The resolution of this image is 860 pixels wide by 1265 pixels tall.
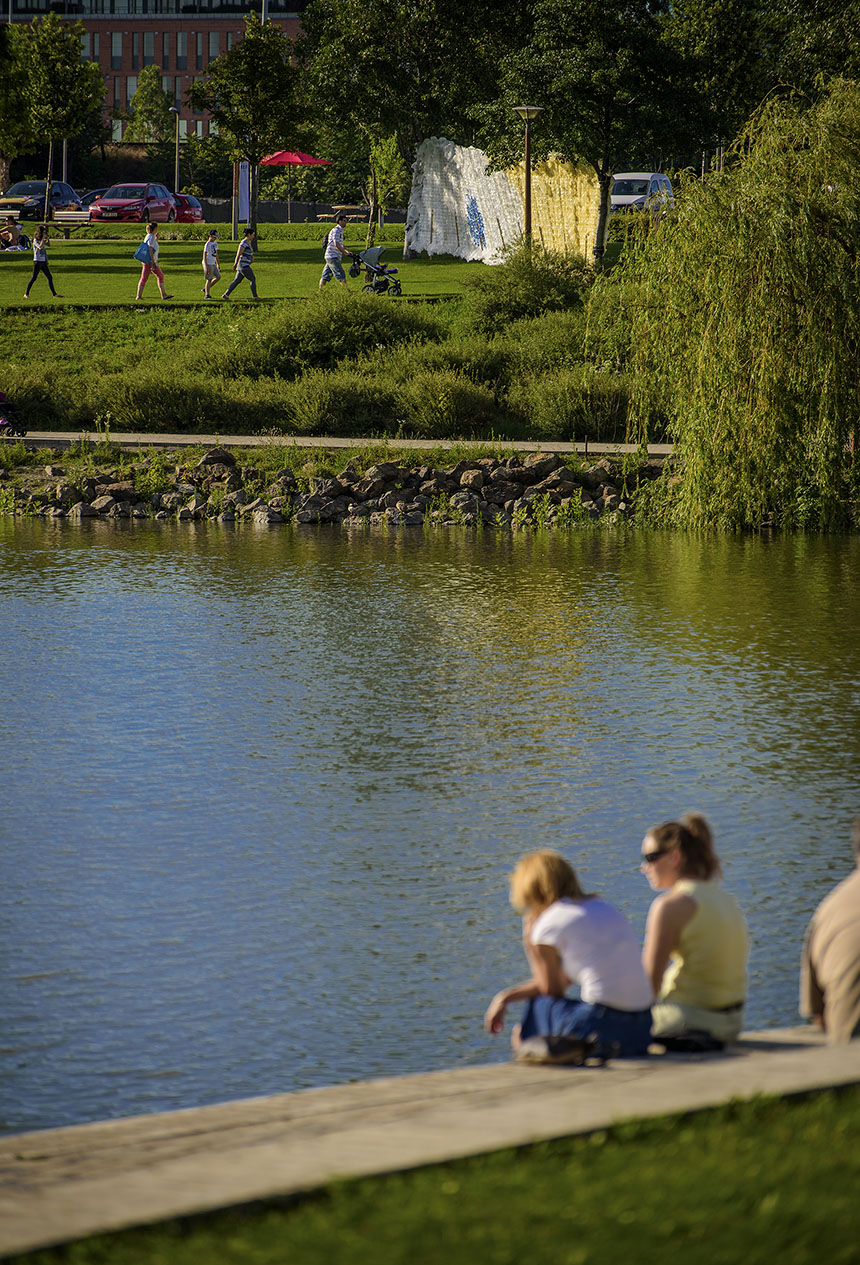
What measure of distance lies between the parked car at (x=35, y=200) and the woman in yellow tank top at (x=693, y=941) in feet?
183

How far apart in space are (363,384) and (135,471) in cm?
517

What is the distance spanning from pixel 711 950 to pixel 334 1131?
180cm

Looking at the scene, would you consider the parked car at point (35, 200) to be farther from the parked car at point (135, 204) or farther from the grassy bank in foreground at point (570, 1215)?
the grassy bank in foreground at point (570, 1215)

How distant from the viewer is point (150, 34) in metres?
131

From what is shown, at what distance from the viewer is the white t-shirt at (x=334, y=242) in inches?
1539

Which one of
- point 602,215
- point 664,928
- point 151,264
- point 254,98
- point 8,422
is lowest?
point 664,928

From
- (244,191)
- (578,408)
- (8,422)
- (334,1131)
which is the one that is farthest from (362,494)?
(244,191)

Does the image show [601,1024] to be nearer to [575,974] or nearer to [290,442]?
[575,974]

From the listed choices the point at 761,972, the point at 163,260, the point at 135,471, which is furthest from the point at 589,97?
the point at 761,972

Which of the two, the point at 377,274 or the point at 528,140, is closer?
the point at 528,140

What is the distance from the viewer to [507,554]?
79.7 ft

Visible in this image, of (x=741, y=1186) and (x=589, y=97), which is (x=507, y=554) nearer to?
(x=741, y=1186)

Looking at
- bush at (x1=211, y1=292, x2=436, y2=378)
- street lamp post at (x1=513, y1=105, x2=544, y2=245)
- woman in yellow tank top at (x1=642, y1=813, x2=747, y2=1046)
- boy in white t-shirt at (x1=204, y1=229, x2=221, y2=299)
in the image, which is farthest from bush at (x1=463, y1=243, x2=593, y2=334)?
woman in yellow tank top at (x1=642, y1=813, x2=747, y2=1046)

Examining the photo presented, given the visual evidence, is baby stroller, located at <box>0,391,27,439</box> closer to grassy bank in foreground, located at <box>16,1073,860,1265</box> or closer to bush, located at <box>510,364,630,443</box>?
bush, located at <box>510,364,630,443</box>
